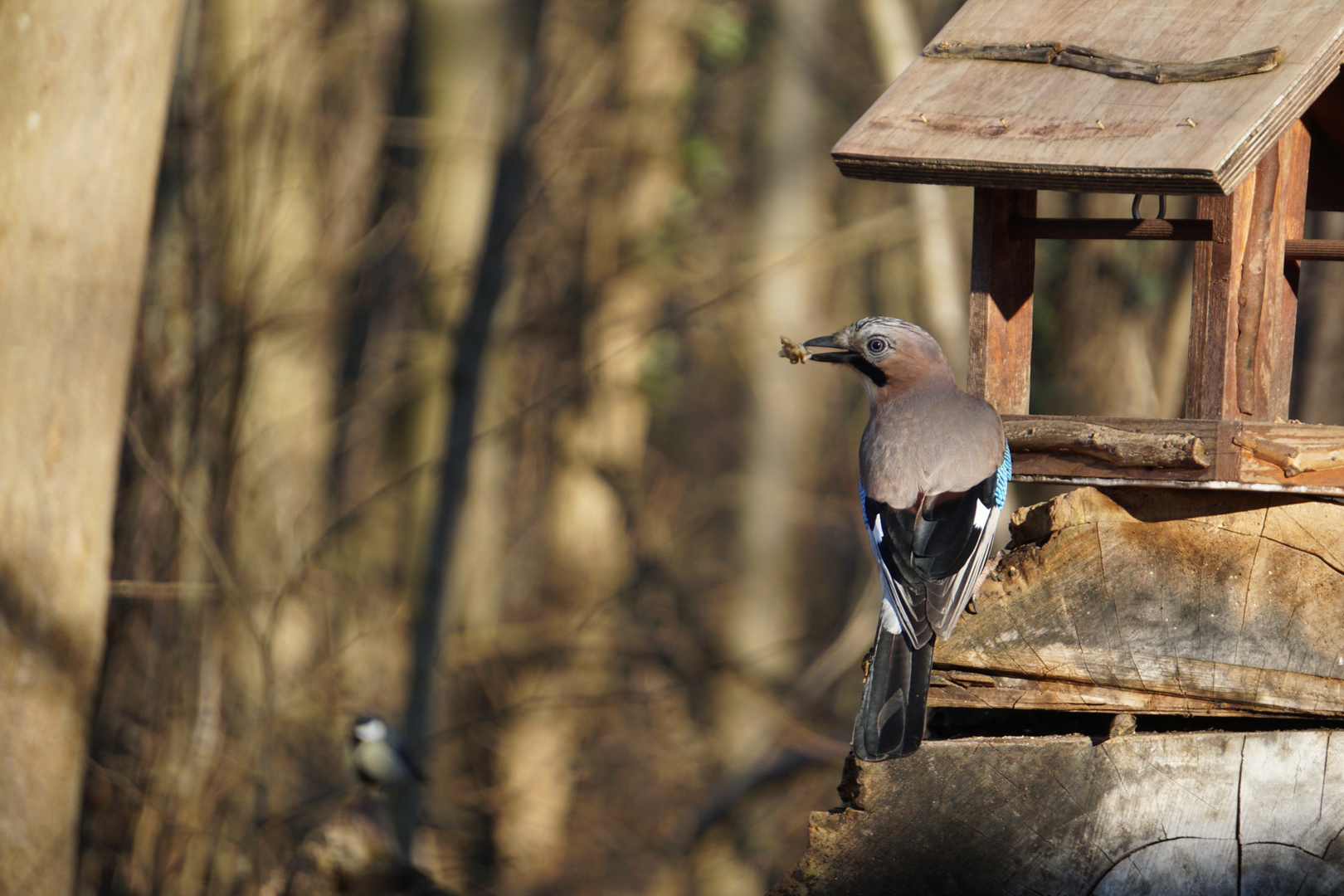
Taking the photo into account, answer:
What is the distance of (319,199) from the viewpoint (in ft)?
30.9

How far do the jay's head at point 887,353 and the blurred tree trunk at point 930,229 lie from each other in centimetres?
426

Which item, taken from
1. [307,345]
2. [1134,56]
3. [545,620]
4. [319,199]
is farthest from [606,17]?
[1134,56]

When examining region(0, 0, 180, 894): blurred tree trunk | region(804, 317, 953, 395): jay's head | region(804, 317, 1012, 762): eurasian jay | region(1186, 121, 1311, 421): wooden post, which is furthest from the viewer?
region(0, 0, 180, 894): blurred tree trunk

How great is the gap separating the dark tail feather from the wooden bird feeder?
594 mm

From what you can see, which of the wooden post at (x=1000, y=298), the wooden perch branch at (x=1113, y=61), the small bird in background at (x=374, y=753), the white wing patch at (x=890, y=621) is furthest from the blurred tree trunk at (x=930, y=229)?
the white wing patch at (x=890, y=621)

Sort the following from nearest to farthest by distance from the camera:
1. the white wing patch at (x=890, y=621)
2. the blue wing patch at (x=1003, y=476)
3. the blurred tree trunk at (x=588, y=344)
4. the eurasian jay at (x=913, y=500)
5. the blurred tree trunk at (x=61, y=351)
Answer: the eurasian jay at (x=913, y=500) → the white wing patch at (x=890, y=621) → the blue wing patch at (x=1003, y=476) → the blurred tree trunk at (x=61, y=351) → the blurred tree trunk at (x=588, y=344)

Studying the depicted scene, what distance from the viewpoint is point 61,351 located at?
559 centimetres

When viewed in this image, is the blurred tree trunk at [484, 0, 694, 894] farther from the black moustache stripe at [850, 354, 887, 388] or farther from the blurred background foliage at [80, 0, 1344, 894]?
the black moustache stripe at [850, 354, 887, 388]

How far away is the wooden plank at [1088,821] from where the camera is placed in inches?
108

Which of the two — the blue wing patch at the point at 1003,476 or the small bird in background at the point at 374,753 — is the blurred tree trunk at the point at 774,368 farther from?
the blue wing patch at the point at 1003,476

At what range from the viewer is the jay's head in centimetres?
378

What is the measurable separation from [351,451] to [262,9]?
Result: 18.9 ft

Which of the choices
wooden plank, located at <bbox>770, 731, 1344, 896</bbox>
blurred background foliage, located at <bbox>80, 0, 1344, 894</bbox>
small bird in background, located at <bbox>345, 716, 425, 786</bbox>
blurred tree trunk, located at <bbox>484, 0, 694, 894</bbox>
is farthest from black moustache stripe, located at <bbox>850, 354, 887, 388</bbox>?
blurred tree trunk, located at <bbox>484, 0, 694, 894</bbox>

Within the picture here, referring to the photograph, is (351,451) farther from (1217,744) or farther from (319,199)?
(1217,744)
